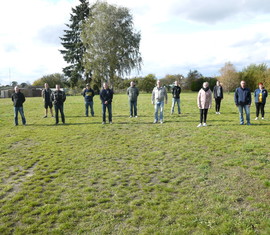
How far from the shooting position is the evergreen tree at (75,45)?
160 feet

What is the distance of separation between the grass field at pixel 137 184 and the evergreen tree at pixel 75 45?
42289 mm

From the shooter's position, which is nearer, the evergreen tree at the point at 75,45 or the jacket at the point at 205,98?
the jacket at the point at 205,98

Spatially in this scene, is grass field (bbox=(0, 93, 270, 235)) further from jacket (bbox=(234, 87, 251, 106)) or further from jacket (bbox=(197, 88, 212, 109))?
jacket (bbox=(234, 87, 251, 106))

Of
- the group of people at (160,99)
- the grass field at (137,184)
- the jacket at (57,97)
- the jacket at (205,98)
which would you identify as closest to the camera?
the grass field at (137,184)

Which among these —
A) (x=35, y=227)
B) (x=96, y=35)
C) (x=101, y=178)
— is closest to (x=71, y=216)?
(x=35, y=227)

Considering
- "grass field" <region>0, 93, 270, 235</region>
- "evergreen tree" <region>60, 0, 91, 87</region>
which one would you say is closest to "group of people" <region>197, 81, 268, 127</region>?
"grass field" <region>0, 93, 270, 235</region>

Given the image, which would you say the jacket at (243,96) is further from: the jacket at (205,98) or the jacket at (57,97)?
the jacket at (57,97)

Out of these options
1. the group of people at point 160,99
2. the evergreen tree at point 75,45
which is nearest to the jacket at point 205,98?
the group of people at point 160,99

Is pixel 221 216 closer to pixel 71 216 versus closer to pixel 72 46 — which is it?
pixel 71 216

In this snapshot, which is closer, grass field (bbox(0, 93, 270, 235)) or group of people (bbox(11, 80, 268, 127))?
grass field (bbox(0, 93, 270, 235))

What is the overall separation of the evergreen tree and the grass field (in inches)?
1665

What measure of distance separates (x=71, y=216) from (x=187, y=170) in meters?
3.01

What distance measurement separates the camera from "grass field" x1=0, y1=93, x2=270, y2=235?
3738 millimetres

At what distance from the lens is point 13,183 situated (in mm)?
5312
